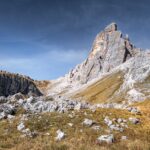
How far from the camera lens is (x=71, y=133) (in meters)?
34.9

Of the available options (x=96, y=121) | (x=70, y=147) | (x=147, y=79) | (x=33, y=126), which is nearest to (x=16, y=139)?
(x=33, y=126)

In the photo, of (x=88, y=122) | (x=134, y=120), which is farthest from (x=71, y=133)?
(x=134, y=120)

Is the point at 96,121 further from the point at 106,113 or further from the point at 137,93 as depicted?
the point at 137,93

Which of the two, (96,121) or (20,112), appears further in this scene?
(20,112)

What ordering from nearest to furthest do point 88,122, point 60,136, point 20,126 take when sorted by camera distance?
point 60,136
point 20,126
point 88,122

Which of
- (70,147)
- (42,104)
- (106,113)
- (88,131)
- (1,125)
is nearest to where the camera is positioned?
(70,147)

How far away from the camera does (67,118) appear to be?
40.8 metres

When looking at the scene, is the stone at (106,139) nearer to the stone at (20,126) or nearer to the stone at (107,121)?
the stone at (107,121)

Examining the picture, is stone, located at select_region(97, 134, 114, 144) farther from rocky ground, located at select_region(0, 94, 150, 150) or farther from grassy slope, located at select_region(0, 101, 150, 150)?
grassy slope, located at select_region(0, 101, 150, 150)

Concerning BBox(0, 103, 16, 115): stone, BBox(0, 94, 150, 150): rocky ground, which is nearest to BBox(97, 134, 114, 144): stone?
BBox(0, 94, 150, 150): rocky ground

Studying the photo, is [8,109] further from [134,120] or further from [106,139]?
[106,139]

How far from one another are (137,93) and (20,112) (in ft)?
458

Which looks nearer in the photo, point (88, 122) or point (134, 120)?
point (88, 122)

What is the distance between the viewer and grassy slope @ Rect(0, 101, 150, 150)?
28.2 m
